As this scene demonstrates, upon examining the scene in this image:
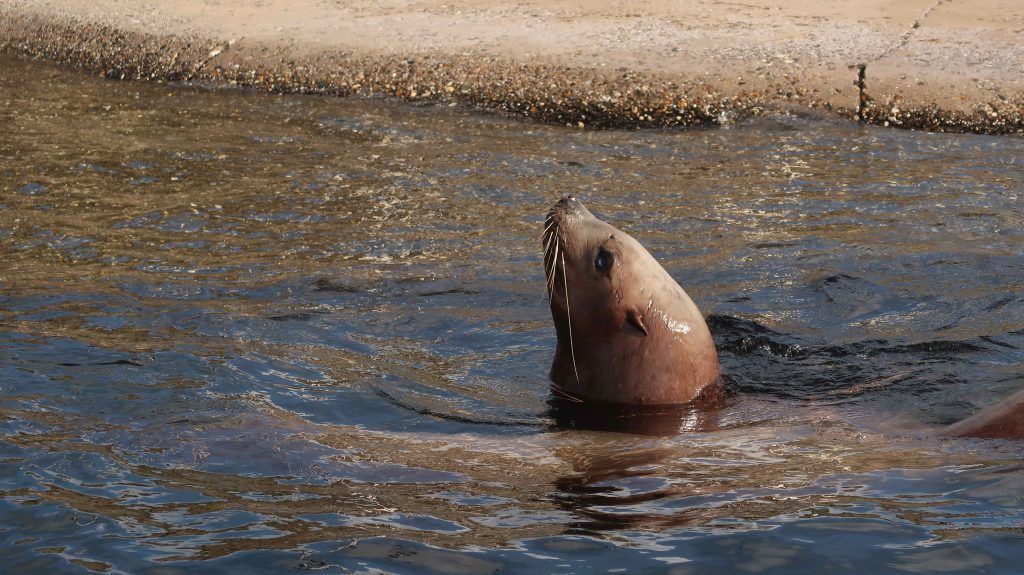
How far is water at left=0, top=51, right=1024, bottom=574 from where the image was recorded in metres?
4.06

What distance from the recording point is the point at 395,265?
837 centimetres

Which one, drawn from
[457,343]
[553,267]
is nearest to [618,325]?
[553,267]

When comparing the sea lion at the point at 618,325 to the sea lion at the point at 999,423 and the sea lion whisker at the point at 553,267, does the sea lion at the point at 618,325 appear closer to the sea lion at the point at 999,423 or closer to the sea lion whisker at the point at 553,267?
the sea lion whisker at the point at 553,267

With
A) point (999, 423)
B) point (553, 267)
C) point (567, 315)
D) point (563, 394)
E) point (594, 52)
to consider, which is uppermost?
point (594, 52)

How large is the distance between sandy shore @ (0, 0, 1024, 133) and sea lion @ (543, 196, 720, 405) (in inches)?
235

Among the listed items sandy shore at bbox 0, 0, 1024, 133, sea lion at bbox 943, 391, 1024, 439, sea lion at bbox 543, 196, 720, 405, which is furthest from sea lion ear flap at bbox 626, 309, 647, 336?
sandy shore at bbox 0, 0, 1024, 133

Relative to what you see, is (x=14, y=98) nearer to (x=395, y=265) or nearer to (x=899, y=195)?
(x=395, y=265)

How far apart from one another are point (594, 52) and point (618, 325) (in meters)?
7.35

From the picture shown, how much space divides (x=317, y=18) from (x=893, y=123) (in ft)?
21.4

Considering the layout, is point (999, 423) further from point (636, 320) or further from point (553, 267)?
point (553, 267)

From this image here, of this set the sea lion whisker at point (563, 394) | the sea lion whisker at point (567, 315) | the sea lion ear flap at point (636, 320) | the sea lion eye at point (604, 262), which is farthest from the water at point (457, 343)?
the sea lion eye at point (604, 262)

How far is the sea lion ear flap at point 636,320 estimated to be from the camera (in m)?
5.96

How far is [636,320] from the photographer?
596cm

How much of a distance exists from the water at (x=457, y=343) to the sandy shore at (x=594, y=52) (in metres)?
0.48
